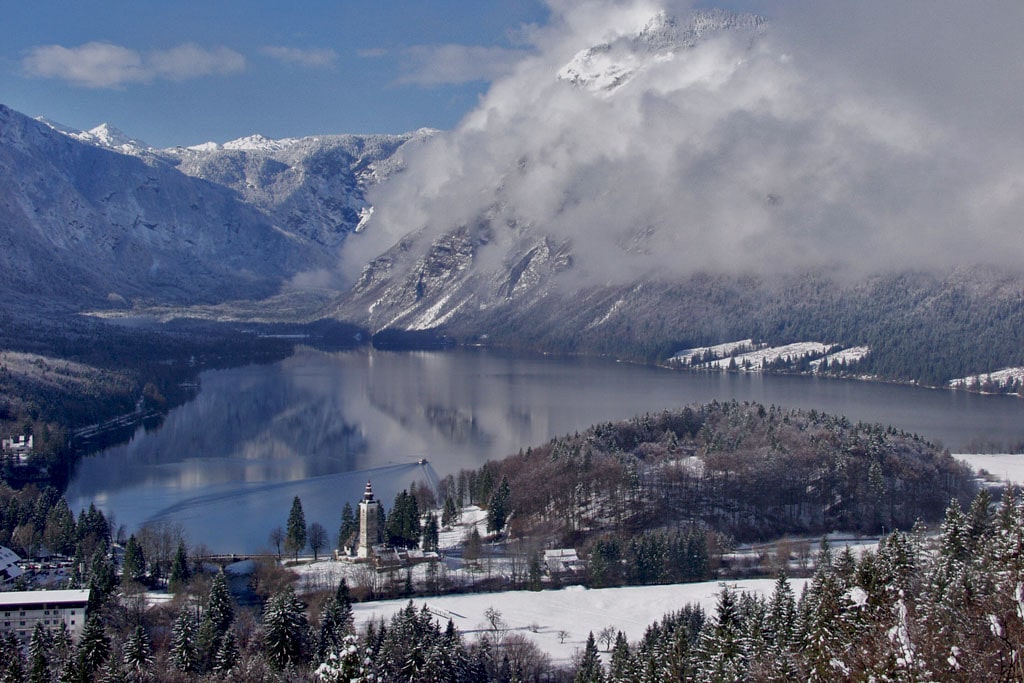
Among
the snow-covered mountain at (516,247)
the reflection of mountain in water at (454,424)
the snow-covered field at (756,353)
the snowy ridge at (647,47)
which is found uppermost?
the snowy ridge at (647,47)

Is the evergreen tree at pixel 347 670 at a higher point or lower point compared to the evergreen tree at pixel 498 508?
lower

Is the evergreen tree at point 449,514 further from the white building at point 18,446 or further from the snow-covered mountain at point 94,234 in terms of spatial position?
the snow-covered mountain at point 94,234

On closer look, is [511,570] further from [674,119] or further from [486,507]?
[674,119]

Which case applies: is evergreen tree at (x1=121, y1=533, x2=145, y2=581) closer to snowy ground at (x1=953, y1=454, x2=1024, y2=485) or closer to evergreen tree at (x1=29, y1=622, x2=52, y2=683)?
evergreen tree at (x1=29, y1=622, x2=52, y2=683)

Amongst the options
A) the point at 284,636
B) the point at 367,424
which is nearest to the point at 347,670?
the point at 284,636

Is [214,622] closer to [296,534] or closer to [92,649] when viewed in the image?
[92,649]

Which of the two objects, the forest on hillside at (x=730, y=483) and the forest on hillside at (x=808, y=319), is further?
the forest on hillside at (x=808, y=319)

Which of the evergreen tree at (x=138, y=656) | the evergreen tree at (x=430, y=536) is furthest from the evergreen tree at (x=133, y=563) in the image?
the evergreen tree at (x=430, y=536)
